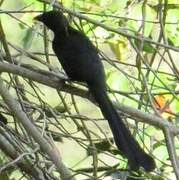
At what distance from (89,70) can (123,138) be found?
1.42 ft

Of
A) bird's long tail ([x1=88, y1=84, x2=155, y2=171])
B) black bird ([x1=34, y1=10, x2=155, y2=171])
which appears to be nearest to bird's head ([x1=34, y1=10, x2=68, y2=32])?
black bird ([x1=34, y1=10, x2=155, y2=171])

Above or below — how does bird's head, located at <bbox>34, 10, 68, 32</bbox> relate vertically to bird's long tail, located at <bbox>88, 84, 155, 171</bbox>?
above

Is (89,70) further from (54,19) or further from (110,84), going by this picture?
(54,19)

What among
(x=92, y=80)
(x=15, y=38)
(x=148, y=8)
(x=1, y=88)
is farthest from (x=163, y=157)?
(x=15, y=38)

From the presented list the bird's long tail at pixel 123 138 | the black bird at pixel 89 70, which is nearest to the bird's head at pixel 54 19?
the black bird at pixel 89 70

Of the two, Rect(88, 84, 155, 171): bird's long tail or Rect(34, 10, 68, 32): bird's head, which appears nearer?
Rect(88, 84, 155, 171): bird's long tail

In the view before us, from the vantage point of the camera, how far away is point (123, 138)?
1896mm

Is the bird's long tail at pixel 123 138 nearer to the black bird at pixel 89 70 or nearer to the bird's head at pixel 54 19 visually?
the black bird at pixel 89 70

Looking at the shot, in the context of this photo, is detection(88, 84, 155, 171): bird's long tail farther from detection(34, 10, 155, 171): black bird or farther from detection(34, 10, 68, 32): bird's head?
detection(34, 10, 68, 32): bird's head

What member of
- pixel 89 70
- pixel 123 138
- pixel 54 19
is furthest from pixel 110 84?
pixel 123 138

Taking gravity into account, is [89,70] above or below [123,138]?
above

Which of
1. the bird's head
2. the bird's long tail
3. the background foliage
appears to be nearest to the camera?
the bird's long tail

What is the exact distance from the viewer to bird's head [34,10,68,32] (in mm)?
2537

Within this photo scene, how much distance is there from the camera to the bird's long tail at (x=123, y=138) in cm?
180
